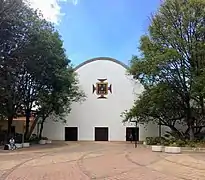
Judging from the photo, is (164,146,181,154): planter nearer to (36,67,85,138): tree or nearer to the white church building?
(36,67,85,138): tree

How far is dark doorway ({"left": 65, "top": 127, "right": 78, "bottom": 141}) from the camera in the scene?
3941cm

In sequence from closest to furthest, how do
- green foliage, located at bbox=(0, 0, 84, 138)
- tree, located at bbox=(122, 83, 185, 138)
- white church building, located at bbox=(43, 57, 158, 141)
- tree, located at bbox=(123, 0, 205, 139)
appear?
1. green foliage, located at bbox=(0, 0, 84, 138)
2. tree, located at bbox=(123, 0, 205, 139)
3. tree, located at bbox=(122, 83, 185, 138)
4. white church building, located at bbox=(43, 57, 158, 141)

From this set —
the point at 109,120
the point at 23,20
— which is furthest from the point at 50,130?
the point at 23,20

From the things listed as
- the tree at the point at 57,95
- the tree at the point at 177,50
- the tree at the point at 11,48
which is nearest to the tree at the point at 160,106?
the tree at the point at 177,50

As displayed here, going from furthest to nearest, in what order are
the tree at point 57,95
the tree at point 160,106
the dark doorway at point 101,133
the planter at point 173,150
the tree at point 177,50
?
the dark doorway at point 101,133
the tree at point 57,95
the tree at point 160,106
the tree at point 177,50
the planter at point 173,150

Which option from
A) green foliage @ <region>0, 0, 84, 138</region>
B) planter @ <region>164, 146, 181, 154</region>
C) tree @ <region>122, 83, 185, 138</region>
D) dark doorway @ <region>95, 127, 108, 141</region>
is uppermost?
green foliage @ <region>0, 0, 84, 138</region>

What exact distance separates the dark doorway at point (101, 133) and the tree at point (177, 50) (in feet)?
48.6

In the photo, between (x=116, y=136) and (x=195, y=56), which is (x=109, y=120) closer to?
(x=116, y=136)

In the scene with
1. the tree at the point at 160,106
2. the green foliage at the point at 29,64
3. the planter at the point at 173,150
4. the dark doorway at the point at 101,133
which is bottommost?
the planter at the point at 173,150

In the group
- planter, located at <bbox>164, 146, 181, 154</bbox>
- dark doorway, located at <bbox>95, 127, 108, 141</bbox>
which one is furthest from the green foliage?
planter, located at <bbox>164, 146, 181, 154</bbox>

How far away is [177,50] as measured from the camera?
79.8ft

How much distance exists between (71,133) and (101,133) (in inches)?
141

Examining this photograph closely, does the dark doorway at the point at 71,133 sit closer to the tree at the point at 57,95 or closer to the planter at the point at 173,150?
the tree at the point at 57,95

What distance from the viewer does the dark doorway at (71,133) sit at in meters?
39.4
